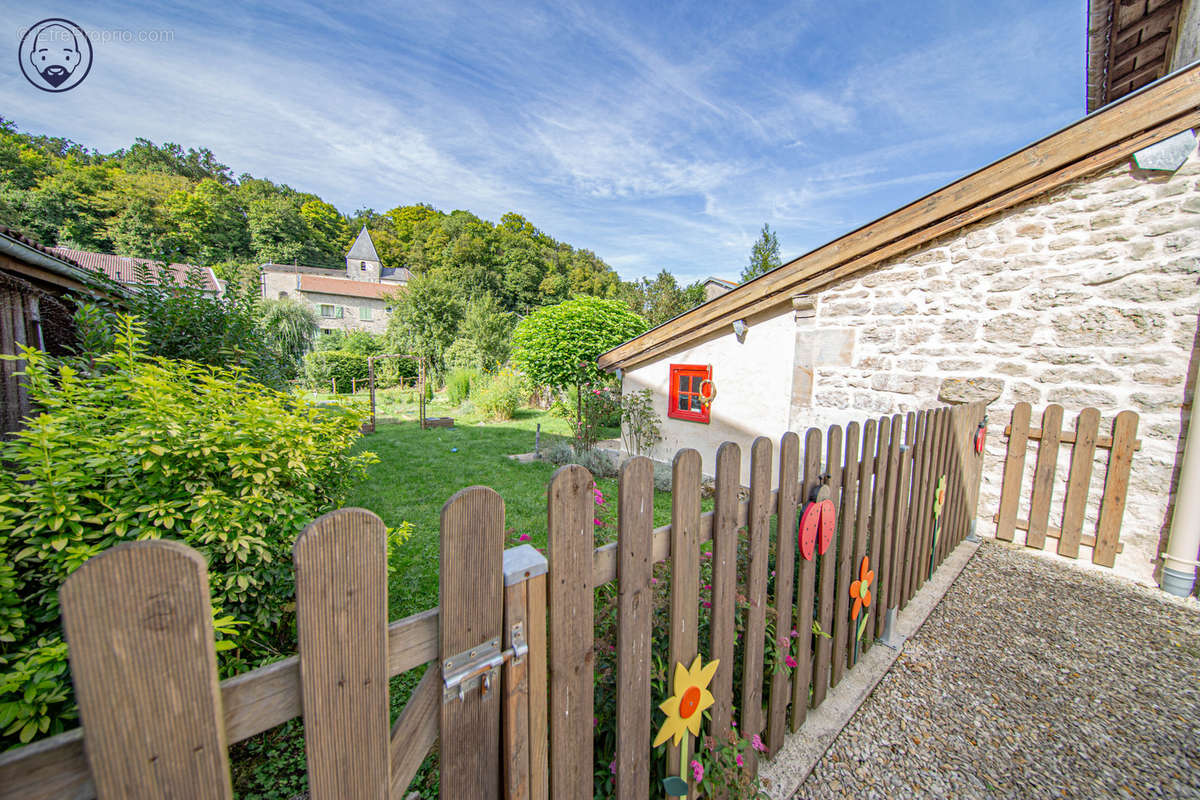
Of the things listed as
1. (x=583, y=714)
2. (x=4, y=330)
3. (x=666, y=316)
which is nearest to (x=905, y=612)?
(x=583, y=714)

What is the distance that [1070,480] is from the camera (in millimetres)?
3387

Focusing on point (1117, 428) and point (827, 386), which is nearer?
point (1117, 428)

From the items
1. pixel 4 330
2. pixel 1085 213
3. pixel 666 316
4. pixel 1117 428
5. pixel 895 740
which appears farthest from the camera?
pixel 666 316

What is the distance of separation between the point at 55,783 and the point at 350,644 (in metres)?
0.33

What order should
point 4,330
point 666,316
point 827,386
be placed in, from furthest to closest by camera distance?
point 666,316 → point 827,386 → point 4,330

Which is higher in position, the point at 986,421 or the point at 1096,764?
the point at 986,421

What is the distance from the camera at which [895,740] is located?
6.06 feet

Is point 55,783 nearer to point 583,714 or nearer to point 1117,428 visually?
point 583,714

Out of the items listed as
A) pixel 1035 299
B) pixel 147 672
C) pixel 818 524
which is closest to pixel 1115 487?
pixel 1035 299

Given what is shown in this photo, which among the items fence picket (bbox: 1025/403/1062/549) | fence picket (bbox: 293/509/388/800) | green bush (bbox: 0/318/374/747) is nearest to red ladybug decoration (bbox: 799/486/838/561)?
fence picket (bbox: 293/509/388/800)

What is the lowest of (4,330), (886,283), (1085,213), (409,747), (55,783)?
(409,747)

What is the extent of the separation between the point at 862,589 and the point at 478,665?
204cm

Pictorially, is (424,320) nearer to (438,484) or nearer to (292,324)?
(292,324)

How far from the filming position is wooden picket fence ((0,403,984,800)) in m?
0.56
